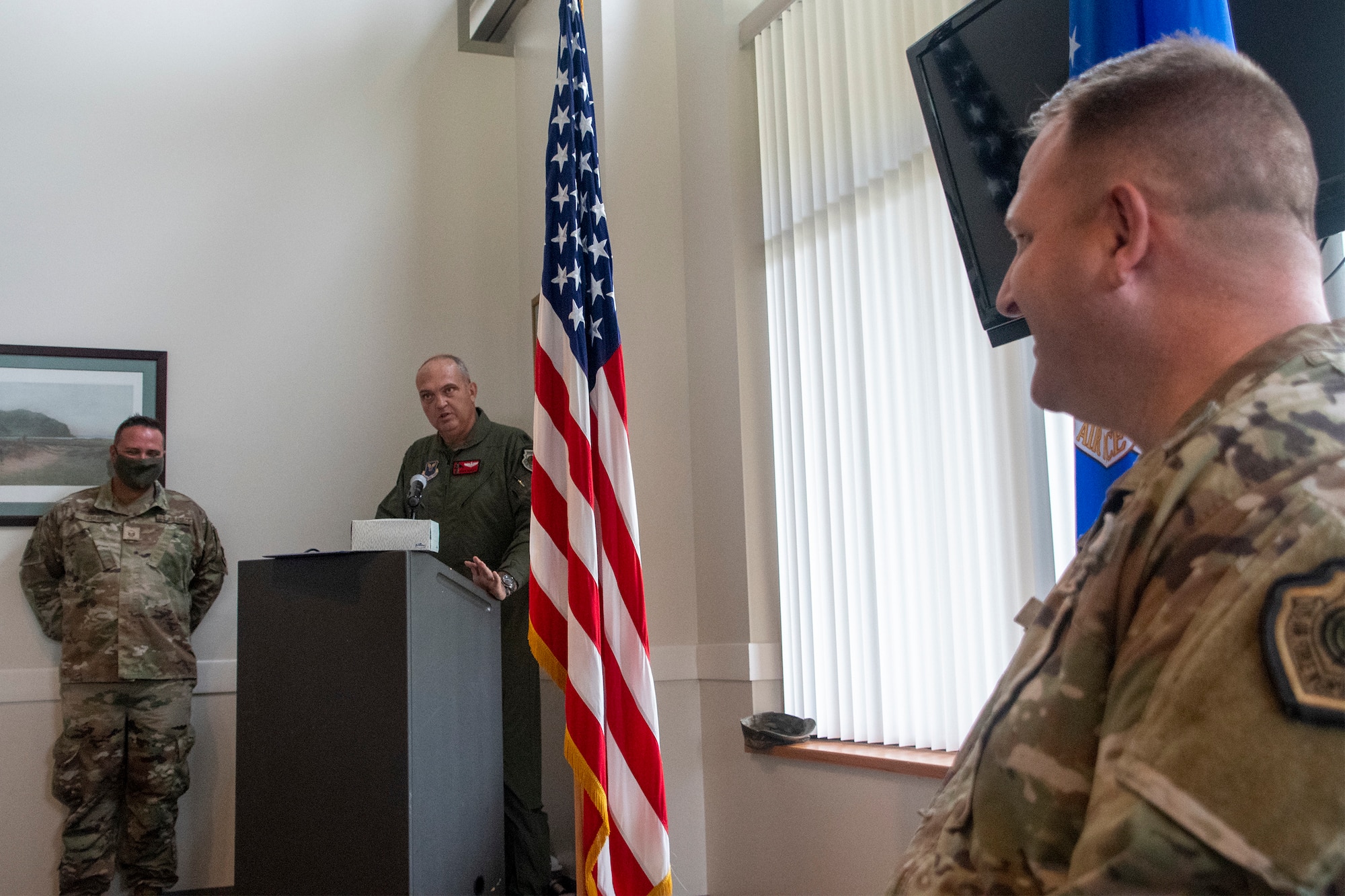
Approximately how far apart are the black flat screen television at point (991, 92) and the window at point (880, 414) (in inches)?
25.7

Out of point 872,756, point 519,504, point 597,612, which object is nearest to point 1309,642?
point 872,756

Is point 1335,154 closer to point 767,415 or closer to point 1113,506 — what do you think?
point 1113,506

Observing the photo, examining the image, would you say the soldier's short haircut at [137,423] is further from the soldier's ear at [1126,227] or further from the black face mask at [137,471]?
the soldier's ear at [1126,227]

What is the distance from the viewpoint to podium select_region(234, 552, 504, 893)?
227cm

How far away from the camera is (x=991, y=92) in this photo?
193cm

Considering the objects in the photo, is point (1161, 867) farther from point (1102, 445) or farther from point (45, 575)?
point (45, 575)

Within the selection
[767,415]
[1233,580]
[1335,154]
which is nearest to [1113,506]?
[1233,580]

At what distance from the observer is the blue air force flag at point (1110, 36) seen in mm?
1530

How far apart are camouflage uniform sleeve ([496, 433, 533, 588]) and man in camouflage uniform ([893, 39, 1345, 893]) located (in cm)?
270

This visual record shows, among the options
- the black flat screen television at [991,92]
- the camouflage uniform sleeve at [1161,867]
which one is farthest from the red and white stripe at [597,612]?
the camouflage uniform sleeve at [1161,867]

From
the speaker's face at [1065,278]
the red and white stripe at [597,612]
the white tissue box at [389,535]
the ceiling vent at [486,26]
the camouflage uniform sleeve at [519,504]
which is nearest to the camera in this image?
the speaker's face at [1065,278]

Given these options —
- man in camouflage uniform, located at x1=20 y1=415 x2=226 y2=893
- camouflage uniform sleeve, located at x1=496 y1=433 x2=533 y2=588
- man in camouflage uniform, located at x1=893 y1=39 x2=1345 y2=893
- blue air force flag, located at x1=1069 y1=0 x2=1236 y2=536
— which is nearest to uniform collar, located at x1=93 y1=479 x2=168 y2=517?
man in camouflage uniform, located at x1=20 y1=415 x2=226 y2=893

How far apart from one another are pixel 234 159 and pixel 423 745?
325 centimetres

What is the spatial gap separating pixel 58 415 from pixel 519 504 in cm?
194
